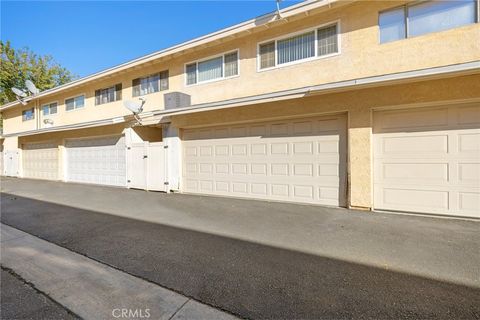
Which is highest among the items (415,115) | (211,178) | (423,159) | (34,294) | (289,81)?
(289,81)

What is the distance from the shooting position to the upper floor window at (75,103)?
45.2 ft

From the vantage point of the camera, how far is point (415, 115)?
5.68 meters

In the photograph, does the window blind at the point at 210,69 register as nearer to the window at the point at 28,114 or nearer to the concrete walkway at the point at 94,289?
the concrete walkway at the point at 94,289

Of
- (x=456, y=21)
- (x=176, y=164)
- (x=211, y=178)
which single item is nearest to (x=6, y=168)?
(x=176, y=164)

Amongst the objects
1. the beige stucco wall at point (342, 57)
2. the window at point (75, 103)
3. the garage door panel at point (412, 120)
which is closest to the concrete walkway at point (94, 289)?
the garage door panel at point (412, 120)

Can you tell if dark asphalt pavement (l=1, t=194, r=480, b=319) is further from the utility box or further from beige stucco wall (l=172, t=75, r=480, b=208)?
the utility box

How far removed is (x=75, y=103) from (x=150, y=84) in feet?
21.3

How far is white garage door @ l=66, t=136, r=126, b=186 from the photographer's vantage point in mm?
11336

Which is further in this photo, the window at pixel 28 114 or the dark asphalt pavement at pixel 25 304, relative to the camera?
the window at pixel 28 114

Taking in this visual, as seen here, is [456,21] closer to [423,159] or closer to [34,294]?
[423,159]

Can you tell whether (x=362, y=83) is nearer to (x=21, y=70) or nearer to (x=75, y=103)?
(x=75, y=103)

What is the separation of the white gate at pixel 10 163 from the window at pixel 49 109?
4.30m

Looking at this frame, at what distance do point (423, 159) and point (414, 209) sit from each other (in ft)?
3.99

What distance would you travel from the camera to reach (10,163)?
17719 millimetres
